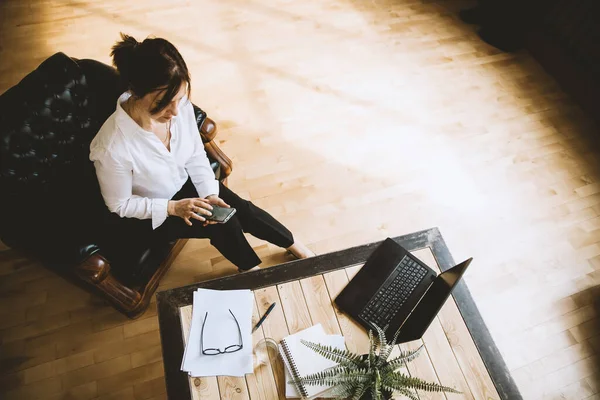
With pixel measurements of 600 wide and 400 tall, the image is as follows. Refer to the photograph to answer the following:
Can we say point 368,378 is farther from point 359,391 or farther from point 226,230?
Result: point 226,230

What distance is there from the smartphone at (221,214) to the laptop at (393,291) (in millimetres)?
548

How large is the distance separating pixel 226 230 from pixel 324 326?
0.62m

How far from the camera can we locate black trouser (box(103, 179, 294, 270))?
5.39ft

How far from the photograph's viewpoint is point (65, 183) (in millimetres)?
1620

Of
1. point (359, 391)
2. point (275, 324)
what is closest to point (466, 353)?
point (359, 391)

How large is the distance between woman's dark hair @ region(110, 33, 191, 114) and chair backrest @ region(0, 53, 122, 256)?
0.43m

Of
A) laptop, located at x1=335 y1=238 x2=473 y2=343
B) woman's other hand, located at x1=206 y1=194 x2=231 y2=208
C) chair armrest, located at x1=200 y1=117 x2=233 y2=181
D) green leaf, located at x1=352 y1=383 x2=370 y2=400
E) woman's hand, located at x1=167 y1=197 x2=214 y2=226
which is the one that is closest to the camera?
green leaf, located at x1=352 y1=383 x2=370 y2=400

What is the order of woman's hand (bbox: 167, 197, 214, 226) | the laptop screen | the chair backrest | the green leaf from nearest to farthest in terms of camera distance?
the green leaf < the laptop screen < the chair backrest < woman's hand (bbox: 167, 197, 214, 226)

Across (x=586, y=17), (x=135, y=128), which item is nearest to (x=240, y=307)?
(x=135, y=128)

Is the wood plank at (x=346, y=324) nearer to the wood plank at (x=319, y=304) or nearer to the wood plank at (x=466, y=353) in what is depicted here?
the wood plank at (x=319, y=304)

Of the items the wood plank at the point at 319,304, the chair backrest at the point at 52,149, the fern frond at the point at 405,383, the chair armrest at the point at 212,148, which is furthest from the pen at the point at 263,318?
the chair armrest at the point at 212,148

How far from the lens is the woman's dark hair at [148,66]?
1227mm

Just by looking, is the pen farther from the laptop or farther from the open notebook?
the laptop

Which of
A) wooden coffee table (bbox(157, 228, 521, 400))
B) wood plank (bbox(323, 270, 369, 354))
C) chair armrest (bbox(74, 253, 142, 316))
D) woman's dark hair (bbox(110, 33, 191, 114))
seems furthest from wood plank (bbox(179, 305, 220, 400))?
woman's dark hair (bbox(110, 33, 191, 114))
